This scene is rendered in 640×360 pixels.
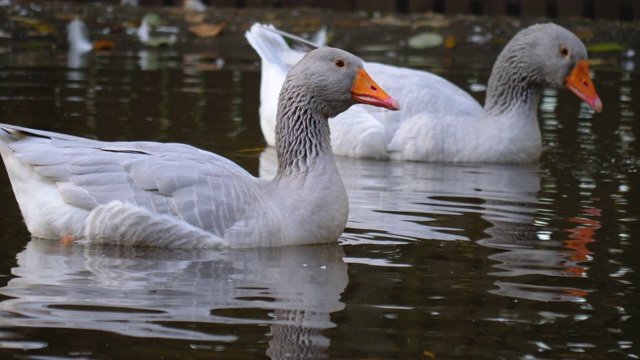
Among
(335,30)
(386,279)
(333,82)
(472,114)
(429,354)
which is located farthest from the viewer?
(335,30)

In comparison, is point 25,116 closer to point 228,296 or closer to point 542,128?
point 542,128

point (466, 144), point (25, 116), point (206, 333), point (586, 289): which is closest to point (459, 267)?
point (586, 289)

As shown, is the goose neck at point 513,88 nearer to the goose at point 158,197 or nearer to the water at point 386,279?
the water at point 386,279

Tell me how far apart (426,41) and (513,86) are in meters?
7.12

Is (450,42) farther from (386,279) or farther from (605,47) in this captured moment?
(386,279)

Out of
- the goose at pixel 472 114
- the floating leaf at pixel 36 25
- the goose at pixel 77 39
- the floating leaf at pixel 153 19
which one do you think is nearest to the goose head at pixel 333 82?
the goose at pixel 472 114

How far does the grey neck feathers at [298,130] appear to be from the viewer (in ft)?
23.5

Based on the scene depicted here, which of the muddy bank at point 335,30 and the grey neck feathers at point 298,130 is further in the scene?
the muddy bank at point 335,30

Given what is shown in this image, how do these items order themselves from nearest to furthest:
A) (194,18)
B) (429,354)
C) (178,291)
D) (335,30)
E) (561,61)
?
(429,354) → (178,291) → (561,61) → (335,30) → (194,18)

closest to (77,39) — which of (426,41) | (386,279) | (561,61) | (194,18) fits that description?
(194,18)

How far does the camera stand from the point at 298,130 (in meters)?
7.26

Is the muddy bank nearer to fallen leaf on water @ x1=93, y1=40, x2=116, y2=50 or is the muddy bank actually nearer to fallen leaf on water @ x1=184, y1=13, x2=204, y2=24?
fallen leaf on water @ x1=184, y1=13, x2=204, y2=24

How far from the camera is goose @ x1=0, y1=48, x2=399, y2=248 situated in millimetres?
6680

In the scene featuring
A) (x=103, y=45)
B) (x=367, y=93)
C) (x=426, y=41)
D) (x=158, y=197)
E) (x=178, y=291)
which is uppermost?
(x=367, y=93)
